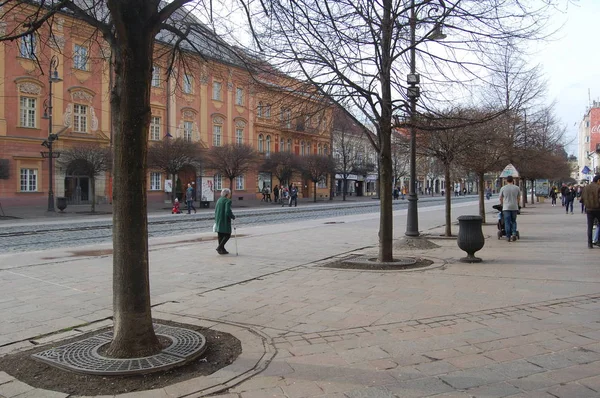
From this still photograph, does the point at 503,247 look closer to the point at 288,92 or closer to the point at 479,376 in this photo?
the point at 288,92

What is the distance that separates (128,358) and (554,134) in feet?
109

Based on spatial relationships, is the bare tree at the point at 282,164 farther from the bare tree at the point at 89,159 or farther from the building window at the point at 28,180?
the building window at the point at 28,180

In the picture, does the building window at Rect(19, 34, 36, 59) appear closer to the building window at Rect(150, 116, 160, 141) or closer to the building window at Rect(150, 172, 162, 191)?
the building window at Rect(150, 172, 162, 191)

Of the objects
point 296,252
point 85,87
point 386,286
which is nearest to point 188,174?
point 85,87

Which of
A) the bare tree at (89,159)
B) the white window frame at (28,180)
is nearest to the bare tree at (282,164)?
the bare tree at (89,159)

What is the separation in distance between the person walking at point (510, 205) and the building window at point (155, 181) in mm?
36613

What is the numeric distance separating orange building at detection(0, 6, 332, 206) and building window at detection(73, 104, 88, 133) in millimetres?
81

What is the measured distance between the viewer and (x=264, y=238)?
15.7 meters

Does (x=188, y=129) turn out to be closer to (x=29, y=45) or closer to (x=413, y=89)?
(x=413, y=89)

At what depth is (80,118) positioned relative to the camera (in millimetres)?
39406

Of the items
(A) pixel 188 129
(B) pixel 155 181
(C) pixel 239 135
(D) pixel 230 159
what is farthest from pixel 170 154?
(C) pixel 239 135

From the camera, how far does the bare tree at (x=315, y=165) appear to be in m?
51.8

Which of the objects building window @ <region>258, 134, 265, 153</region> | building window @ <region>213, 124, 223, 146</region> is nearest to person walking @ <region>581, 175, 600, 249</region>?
building window @ <region>213, 124, 223, 146</region>

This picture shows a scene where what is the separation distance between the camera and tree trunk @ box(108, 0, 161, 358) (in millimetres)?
4297
